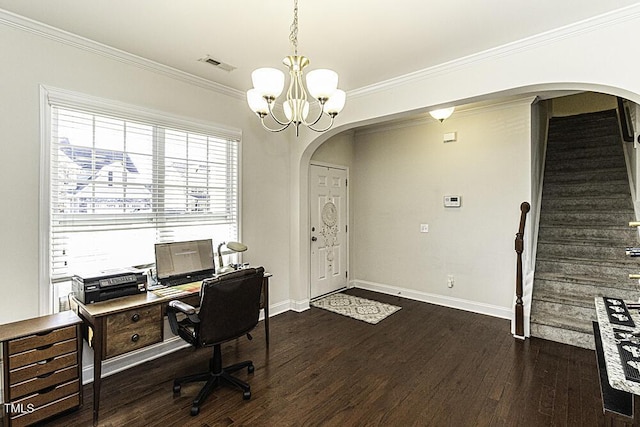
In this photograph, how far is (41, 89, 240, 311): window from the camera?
260cm

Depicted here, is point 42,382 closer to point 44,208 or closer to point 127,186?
point 44,208

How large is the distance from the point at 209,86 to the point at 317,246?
8.80ft

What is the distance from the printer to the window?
10.8 inches

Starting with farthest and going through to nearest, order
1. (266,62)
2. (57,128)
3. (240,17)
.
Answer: (266,62) → (57,128) → (240,17)

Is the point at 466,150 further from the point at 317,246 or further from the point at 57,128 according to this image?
the point at 57,128

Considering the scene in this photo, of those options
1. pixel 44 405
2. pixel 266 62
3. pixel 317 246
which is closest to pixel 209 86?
pixel 266 62

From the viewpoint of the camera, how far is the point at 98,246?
279 cm

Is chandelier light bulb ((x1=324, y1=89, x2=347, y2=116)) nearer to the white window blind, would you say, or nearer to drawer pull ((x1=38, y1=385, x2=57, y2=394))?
the white window blind

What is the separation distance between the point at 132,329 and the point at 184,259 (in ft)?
2.93

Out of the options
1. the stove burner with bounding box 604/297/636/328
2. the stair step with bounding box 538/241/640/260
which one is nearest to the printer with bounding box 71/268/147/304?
the stove burner with bounding box 604/297/636/328

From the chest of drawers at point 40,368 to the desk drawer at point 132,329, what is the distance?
0.77 ft

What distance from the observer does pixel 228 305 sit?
2.37 meters

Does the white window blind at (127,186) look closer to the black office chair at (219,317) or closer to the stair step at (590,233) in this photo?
the black office chair at (219,317)

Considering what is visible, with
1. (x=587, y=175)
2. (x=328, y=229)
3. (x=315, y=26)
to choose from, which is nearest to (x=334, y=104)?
(x=315, y=26)
